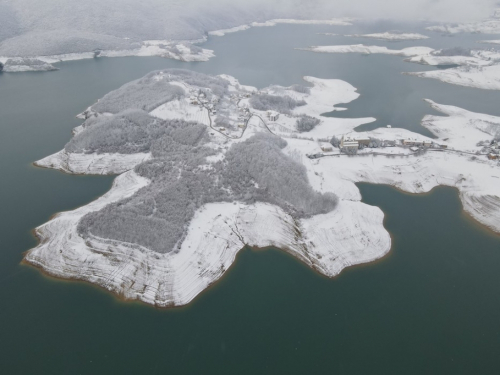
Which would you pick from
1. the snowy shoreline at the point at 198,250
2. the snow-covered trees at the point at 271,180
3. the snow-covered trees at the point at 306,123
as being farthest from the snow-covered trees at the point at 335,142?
the snowy shoreline at the point at 198,250

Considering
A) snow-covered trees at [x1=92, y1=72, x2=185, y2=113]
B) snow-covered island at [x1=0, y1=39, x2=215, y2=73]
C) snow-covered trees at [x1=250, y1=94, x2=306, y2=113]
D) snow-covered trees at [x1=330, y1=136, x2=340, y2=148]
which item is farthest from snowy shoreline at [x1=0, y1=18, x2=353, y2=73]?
snow-covered trees at [x1=330, y1=136, x2=340, y2=148]

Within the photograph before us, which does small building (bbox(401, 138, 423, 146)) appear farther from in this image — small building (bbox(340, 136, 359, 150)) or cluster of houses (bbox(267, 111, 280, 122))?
cluster of houses (bbox(267, 111, 280, 122))

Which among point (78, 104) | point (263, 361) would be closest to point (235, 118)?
point (78, 104)

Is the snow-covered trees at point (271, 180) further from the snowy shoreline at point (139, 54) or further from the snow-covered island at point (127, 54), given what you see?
the snow-covered island at point (127, 54)

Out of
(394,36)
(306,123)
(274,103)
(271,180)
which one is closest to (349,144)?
(306,123)

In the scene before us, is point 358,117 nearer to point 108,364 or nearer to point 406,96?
point 406,96

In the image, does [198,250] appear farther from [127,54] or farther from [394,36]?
[394,36]
